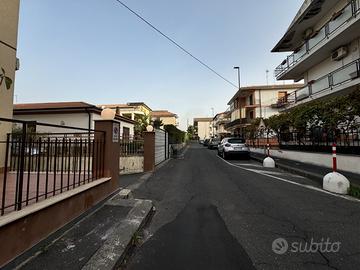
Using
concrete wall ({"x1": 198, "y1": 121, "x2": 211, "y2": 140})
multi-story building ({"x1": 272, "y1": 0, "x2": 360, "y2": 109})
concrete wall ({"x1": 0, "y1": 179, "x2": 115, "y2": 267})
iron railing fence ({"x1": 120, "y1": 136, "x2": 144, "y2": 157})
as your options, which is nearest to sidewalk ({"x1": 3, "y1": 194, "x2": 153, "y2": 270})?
concrete wall ({"x1": 0, "y1": 179, "x2": 115, "y2": 267})

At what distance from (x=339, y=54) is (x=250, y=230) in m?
17.3

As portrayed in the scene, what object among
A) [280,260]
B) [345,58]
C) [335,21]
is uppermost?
[335,21]

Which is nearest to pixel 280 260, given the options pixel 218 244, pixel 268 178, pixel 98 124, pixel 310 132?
pixel 218 244

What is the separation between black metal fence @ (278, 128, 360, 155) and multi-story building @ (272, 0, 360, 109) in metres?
2.63

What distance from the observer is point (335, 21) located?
16.1 m

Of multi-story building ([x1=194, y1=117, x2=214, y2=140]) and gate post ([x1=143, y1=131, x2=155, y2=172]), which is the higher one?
multi-story building ([x1=194, y1=117, x2=214, y2=140])

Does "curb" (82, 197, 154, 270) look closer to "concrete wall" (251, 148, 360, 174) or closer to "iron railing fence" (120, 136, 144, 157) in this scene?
"iron railing fence" (120, 136, 144, 157)

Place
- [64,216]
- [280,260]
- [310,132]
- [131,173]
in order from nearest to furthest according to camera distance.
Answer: [280,260] → [64,216] → [131,173] → [310,132]

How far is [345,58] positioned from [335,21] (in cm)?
259

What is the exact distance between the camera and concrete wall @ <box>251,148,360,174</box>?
10336mm

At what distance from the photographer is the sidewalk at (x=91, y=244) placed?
313 centimetres

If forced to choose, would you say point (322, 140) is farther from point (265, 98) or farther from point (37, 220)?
point (265, 98)

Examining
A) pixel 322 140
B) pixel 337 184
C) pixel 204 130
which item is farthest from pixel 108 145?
pixel 204 130

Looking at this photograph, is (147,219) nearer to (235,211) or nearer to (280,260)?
(235,211)
